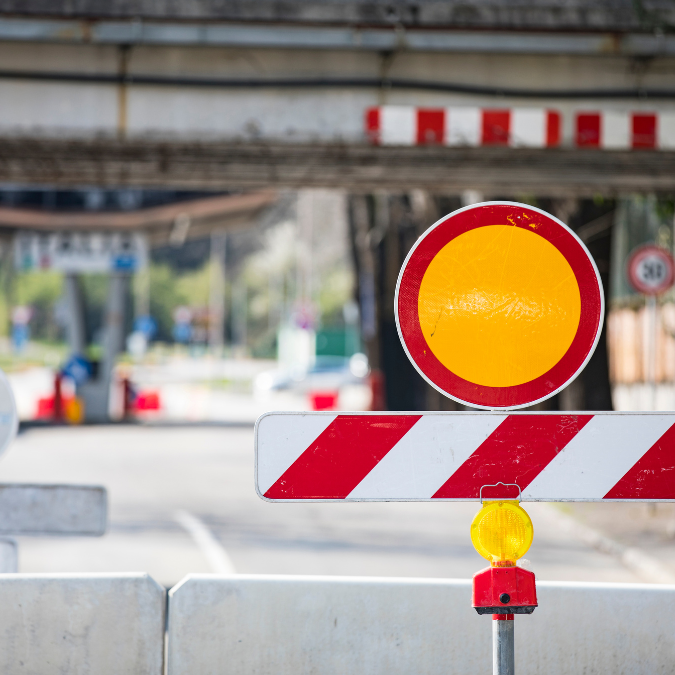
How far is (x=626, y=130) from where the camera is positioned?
820 centimetres

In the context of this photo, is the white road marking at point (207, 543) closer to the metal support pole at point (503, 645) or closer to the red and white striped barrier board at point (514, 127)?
the red and white striped barrier board at point (514, 127)

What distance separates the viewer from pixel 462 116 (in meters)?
8.05

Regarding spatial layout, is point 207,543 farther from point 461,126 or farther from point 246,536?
point 461,126

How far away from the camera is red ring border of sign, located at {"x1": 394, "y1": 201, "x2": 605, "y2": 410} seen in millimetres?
2889

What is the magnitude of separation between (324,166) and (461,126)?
1.33m

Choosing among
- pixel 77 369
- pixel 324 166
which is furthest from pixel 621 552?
pixel 77 369

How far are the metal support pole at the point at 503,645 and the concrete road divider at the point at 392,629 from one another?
879 mm

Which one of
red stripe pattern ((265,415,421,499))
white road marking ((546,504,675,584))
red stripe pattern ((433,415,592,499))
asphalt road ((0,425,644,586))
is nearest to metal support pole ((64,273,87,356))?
asphalt road ((0,425,644,586))

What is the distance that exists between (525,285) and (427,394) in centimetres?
A: 1960

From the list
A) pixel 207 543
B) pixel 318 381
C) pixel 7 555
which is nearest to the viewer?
pixel 7 555

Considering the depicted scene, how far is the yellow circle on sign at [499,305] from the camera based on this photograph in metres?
2.89

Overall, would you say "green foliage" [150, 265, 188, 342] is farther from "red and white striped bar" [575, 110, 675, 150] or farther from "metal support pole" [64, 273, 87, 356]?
"red and white striped bar" [575, 110, 675, 150]

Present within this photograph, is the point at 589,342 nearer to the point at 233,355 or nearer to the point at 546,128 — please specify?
the point at 546,128

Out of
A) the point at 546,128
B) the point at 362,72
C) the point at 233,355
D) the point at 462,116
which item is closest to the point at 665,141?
the point at 546,128
